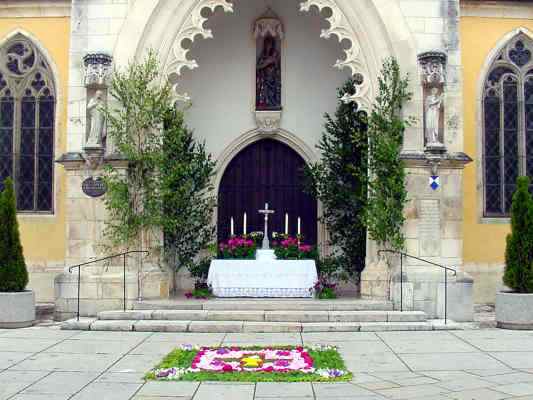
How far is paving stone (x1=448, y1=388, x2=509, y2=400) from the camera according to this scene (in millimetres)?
6613

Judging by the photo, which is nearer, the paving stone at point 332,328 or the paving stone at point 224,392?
the paving stone at point 224,392

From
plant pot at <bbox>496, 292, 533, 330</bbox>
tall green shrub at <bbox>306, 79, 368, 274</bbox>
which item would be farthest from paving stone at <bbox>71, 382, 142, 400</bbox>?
tall green shrub at <bbox>306, 79, 368, 274</bbox>

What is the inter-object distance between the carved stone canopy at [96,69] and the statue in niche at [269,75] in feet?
12.9

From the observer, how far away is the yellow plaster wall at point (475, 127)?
14297mm

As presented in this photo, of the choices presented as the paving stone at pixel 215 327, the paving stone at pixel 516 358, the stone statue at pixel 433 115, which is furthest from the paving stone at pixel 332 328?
the stone statue at pixel 433 115

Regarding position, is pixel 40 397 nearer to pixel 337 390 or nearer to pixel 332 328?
pixel 337 390

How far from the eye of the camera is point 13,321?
11117 millimetres

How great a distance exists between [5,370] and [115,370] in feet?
4.29

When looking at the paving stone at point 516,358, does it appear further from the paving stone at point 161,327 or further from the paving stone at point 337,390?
the paving stone at point 161,327

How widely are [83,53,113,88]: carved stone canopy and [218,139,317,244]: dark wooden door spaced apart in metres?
3.90

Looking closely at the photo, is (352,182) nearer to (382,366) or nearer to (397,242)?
(397,242)

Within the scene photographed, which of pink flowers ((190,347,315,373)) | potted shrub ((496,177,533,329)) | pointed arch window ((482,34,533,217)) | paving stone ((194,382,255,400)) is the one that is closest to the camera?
paving stone ((194,382,255,400))

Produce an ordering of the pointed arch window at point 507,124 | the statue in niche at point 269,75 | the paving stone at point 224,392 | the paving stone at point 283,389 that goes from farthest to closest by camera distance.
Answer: the statue in niche at point 269,75, the pointed arch window at point 507,124, the paving stone at point 283,389, the paving stone at point 224,392

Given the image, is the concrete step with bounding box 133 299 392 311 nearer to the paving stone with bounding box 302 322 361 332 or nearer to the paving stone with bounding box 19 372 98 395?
the paving stone with bounding box 302 322 361 332
